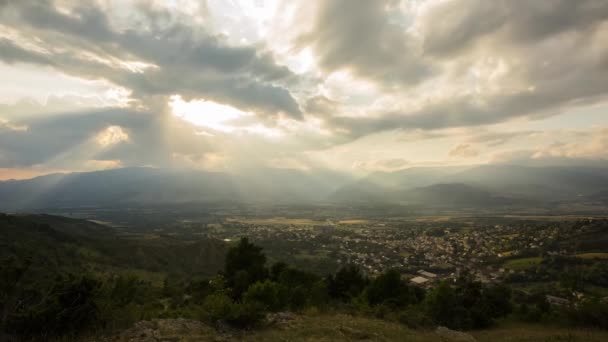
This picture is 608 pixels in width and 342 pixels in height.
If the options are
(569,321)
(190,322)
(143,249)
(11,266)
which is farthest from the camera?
(143,249)

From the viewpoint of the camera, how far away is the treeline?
8219 mm

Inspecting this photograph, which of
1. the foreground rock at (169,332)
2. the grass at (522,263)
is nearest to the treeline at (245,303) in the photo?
the foreground rock at (169,332)

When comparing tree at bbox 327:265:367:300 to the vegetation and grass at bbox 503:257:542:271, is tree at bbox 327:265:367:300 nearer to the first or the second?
the vegetation

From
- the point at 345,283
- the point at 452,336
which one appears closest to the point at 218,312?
the point at 452,336

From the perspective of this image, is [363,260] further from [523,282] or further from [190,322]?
[190,322]

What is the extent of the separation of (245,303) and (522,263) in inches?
2765

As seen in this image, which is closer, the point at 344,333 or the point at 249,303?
the point at 344,333

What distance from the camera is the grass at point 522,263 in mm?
57875

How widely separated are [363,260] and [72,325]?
235 feet

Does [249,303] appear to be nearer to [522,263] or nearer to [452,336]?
[452,336]

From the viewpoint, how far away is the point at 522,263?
Answer: 60.7 metres

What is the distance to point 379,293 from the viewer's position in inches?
926

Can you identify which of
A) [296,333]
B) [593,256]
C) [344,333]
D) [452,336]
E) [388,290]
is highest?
[296,333]

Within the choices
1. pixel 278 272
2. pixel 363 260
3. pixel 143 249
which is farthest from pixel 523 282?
pixel 143 249
